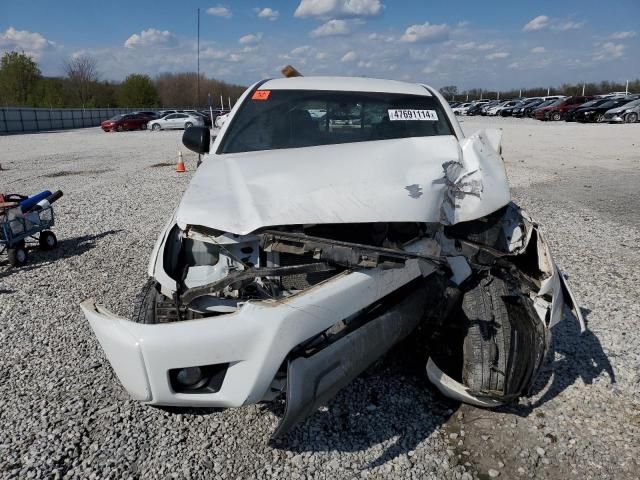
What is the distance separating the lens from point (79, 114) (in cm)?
3978

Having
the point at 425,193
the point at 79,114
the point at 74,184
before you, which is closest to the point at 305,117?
the point at 425,193

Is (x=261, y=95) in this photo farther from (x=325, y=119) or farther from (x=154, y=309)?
(x=154, y=309)

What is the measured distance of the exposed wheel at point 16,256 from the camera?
5.25 m

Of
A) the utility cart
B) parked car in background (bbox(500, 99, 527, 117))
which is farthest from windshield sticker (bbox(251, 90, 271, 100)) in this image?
parked car in background (bbox(500, 99, 527, 117))

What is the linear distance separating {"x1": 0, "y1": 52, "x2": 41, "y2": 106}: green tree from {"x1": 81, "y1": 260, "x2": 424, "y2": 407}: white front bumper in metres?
53.7

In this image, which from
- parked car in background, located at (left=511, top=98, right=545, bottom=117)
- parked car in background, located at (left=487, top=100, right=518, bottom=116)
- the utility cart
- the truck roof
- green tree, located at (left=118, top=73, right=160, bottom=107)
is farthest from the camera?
Answer: green tree, located at (left=118, top=73, right=160, bottom=107)

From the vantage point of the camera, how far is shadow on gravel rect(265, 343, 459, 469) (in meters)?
2.59

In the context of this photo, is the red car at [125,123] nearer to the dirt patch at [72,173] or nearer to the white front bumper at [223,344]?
the dirt patch at [72,173]

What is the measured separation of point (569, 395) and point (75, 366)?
3.12 meters

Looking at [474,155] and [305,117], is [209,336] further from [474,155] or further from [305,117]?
[305,117]

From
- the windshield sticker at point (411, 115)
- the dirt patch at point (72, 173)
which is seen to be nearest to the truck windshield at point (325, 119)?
the windshield sticker at point (411, 115)

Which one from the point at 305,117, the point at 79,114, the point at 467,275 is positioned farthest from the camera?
the point at 79,114

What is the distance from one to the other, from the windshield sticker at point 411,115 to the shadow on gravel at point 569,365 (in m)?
1.91

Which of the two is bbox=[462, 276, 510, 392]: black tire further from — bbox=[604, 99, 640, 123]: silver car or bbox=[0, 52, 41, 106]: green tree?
bbox=[0, 52, 41, 106]: green tree
